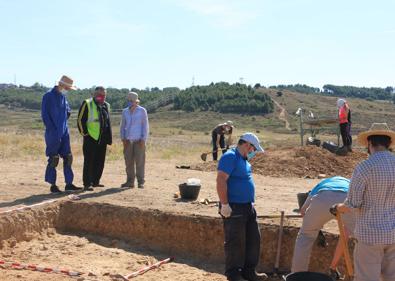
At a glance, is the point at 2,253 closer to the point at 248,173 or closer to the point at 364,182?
the point at 248,173

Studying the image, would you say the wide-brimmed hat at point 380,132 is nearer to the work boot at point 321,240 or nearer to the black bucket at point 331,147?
the work boot at point 321,240

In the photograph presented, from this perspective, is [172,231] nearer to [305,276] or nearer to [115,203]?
[115,203]

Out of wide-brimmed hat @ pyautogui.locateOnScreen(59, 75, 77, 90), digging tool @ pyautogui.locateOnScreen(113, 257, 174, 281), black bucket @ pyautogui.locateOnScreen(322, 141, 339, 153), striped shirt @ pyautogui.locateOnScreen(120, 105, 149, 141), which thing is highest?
wide-brimmed hat @ pyautogui.locateOnScreen(59, 75, 77, 90)

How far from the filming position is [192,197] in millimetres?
9414

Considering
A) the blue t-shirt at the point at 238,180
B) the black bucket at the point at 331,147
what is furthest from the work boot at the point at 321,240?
the black bucket at the point at 331,147

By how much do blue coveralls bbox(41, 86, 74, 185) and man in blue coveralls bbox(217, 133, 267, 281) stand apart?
3948 mm

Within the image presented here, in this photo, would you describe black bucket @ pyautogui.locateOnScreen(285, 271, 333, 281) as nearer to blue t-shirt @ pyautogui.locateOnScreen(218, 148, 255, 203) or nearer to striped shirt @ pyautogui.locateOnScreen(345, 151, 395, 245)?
striped shirt @ pyautogui.locateOnScreen(345, 151, 395, 245)

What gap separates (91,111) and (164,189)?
85.2 inches

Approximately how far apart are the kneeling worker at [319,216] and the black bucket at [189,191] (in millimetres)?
3518

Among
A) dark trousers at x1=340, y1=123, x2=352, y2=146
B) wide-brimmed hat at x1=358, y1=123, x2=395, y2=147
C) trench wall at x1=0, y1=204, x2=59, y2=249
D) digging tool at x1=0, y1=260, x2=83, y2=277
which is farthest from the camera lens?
dark trousers at x1=340, y1=123, x2=352, y2=146

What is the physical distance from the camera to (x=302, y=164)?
14898mm

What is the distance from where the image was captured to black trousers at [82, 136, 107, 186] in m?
9.59

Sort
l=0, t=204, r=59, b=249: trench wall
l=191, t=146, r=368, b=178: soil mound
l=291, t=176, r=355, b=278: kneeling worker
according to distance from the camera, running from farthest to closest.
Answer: l=191, t=146, r=368, b=178: soil mound, l=0, t=204, r=59, b=249: trench wall, l=291, t=176, r=355, b=278: kneeling worker

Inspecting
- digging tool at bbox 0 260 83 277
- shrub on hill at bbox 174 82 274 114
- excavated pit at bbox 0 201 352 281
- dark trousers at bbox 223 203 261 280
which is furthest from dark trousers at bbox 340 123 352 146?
shrub on hill at bbox 174 82 274 114
